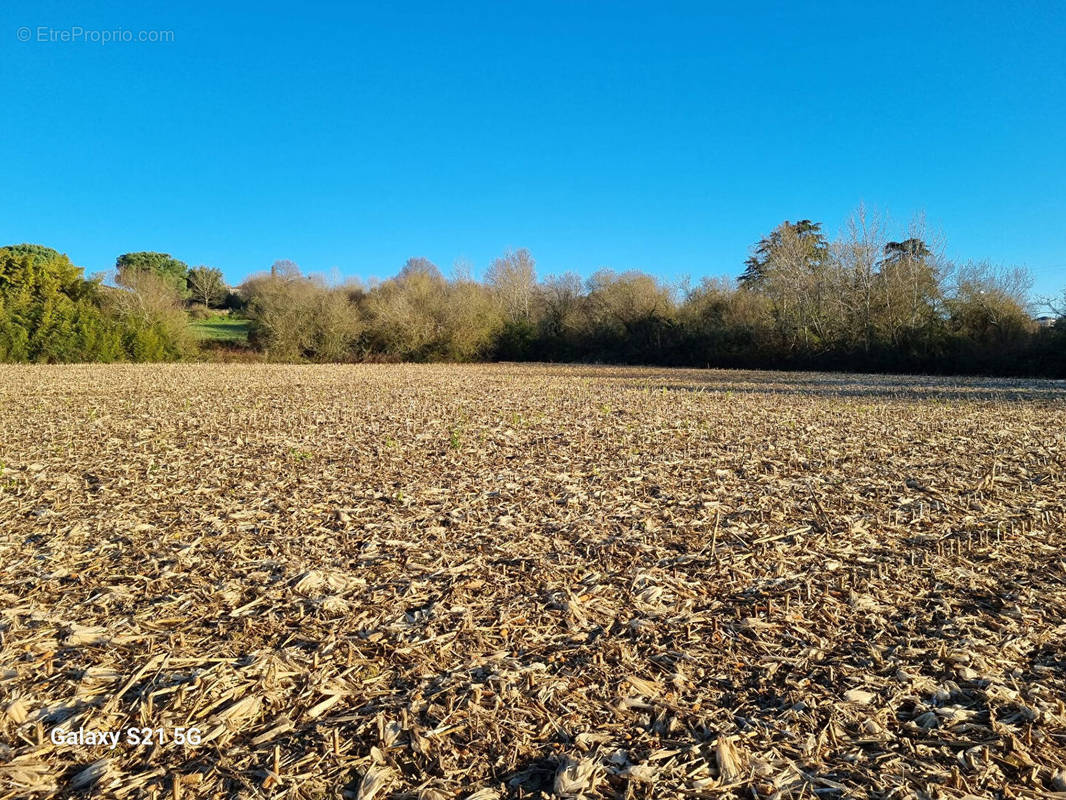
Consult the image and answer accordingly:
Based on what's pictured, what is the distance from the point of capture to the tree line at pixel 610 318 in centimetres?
2544

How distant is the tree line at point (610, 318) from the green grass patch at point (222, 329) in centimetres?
140

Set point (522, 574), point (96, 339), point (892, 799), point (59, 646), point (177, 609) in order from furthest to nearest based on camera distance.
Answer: point (96, 339), point (522, 574), point (177, 609), point (59, 646), point (892, 799)

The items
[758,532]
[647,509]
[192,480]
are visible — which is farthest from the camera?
[192,480]

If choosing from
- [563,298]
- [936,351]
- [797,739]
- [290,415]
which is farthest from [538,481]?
[563,298]

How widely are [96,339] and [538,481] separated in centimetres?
3025

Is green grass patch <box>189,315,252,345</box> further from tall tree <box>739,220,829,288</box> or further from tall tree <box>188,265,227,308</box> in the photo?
tall tree <box>739,220,829,288</box>

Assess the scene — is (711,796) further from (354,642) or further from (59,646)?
(59,646)

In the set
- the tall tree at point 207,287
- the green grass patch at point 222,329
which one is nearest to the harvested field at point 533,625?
the green grass patch at point 222,329

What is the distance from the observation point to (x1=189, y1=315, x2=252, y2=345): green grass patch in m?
34.1

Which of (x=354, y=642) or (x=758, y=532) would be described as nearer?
(x=354, y=642)

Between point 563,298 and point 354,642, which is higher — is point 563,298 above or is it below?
above

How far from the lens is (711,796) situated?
1931 millimetres

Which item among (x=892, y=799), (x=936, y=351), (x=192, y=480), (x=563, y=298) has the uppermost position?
(x=563, y=298)

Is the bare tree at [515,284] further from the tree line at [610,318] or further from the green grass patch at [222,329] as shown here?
the green grass patch at [222,329]
